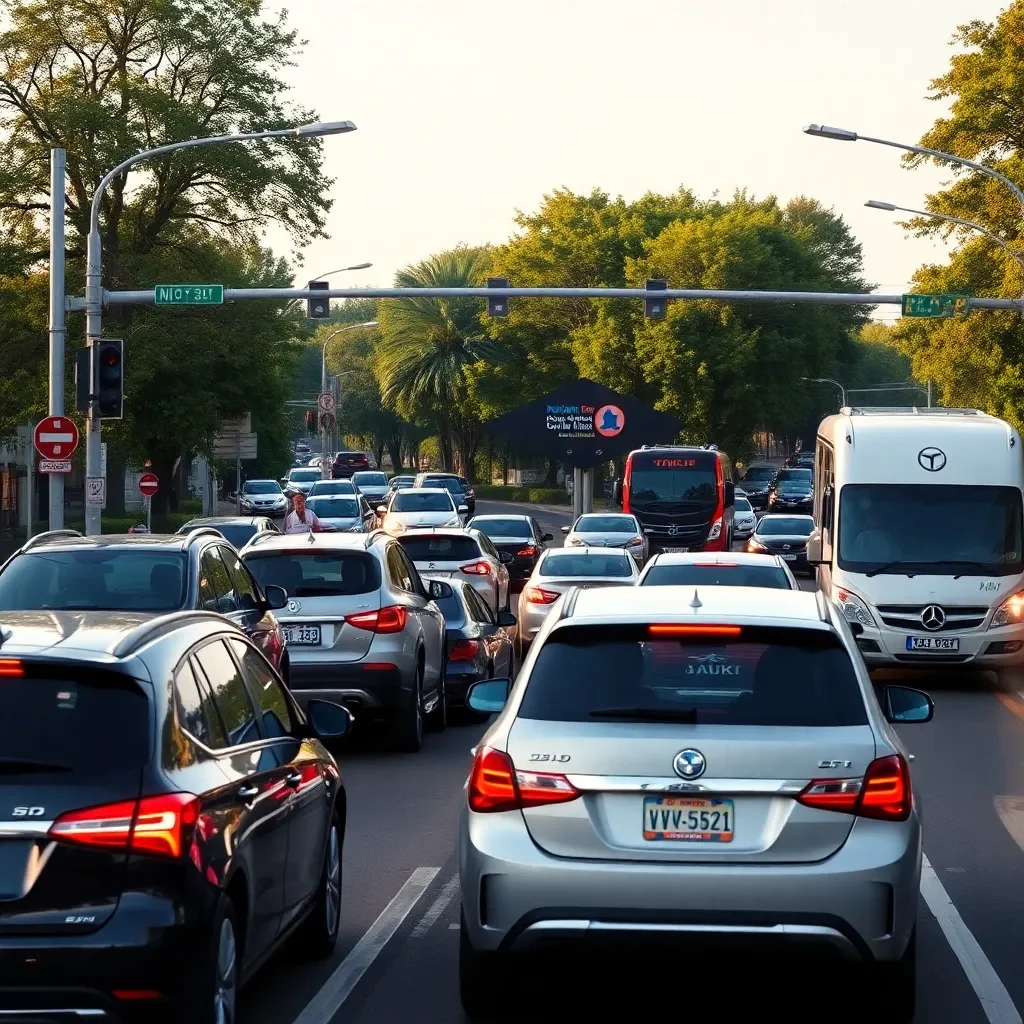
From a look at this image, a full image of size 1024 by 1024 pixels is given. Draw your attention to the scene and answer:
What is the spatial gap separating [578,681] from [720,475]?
37.7 m

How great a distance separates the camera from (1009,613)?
19828 mm

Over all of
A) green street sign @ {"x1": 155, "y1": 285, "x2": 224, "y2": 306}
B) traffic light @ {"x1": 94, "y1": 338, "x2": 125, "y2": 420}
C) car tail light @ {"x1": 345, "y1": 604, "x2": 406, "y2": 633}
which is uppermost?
green street sign @ {"x1": 155, "y1": 285, "x2": 224, "y2": 306}

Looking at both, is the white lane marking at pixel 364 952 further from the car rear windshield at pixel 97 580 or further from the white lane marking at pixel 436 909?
the car rear windshield at pixel 97 580

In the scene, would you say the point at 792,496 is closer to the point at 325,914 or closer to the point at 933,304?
the point at 933,304

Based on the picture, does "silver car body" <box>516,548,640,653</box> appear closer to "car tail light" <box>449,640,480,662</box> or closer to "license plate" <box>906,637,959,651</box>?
"license plate" <box>906,637,959,651</box>

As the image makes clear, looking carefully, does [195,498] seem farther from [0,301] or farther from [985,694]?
[985,694]

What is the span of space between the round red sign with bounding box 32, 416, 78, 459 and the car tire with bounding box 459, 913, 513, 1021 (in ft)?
65.7

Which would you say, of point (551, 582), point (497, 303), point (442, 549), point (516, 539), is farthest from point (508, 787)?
point (516, 539)

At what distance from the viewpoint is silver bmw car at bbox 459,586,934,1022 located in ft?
20.1

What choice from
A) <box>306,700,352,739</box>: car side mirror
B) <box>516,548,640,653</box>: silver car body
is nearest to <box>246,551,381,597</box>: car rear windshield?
<box>306,700,352,739</box>: car side mirror

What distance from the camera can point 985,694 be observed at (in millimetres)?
19953

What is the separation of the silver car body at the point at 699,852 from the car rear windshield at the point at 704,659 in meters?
0.06

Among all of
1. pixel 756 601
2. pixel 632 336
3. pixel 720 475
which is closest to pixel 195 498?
pixel 632 336

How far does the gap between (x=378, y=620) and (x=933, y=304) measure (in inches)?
930
